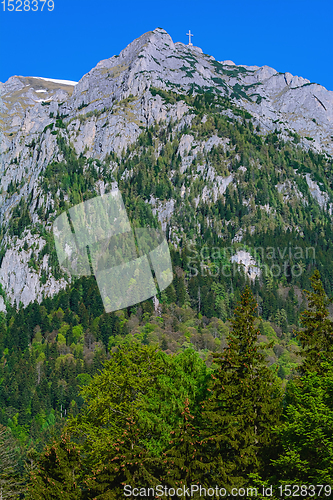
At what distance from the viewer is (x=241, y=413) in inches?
991

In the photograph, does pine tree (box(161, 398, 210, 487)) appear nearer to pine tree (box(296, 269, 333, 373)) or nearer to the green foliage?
the green foliage

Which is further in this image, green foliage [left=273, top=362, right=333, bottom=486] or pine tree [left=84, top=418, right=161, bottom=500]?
pine tree [left=84, top=418, right=161, bottom=500]

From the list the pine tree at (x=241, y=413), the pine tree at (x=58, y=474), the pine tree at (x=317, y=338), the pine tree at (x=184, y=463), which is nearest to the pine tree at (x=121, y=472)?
the pine tree at (x=184, y=463)

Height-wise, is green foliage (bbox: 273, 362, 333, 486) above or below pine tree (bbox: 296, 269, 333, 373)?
below

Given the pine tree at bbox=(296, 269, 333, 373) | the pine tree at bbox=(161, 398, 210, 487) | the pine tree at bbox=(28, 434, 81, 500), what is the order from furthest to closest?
1. the pine tree at bbox=(296, 269, 333, 373)
2. the pine tree at bbox=(28, 434, 81, 500)
3. the pine tree at bbox=(161, 398, 210, 487)

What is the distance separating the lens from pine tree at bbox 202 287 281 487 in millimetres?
24312

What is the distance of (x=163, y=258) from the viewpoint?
578ft

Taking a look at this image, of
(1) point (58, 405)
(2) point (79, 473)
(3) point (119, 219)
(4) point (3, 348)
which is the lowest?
(1) point (58, 405)

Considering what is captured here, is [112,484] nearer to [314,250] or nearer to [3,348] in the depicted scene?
[3,348]

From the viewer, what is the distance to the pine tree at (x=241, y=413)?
24312 millimetres

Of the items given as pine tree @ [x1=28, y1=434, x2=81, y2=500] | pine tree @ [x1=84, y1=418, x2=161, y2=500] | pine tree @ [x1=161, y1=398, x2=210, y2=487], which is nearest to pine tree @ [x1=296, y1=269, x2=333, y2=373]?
pine tree @ [x1=161, y1=398, x2=210, y2=487]

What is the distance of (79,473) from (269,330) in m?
116

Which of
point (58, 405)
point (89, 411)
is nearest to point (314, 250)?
point (58, 405)

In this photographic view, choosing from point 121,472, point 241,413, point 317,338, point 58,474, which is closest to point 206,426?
point 241,413
